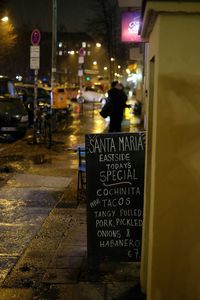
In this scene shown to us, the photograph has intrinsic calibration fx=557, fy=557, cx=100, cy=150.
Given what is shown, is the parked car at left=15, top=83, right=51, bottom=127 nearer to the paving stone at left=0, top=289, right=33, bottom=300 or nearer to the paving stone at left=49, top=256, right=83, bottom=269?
the paving stone at left=49, top=256, right=83, bottom=269

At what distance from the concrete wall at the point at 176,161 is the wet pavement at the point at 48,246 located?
0.91m

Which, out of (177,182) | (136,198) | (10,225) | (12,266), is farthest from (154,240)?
(10,225)

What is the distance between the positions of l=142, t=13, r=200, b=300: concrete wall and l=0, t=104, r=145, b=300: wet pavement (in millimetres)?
913

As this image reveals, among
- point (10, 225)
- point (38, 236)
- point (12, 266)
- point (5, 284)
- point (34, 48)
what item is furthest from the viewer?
point (34, 48)

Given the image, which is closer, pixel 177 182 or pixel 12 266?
pixel 177 182

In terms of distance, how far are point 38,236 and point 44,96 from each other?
81.7ft

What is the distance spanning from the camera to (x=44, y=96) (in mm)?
31500

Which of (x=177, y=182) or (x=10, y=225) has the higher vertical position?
(x=177, y=182)

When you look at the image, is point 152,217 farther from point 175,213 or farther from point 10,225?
point 10,225

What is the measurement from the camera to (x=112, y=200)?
18.4ft

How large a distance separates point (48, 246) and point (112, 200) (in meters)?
1.41

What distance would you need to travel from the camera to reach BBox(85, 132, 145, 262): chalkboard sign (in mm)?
5570

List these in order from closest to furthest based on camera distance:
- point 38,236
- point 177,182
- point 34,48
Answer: point 177,182, point 38,236, point 34,48


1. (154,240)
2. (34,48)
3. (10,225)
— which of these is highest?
(34,48)
